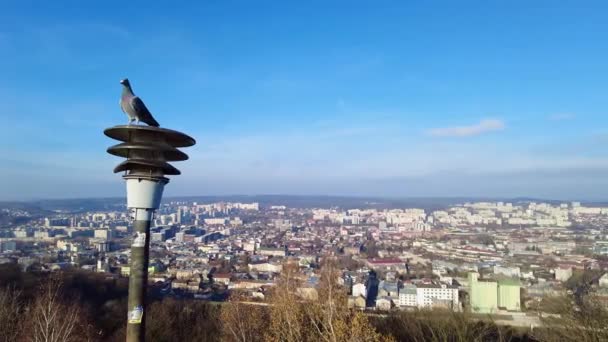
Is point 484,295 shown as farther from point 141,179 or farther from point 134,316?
point 141,179

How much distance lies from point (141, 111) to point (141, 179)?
15.6 inches

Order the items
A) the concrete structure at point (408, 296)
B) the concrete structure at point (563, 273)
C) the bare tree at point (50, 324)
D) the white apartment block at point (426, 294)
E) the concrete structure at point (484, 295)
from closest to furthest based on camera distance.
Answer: the bare tree at point (50, 324) < the concrete structure at point (484, 295) < the white apartment block at point (426, 294) < the concrete structure at point (408, 296) < the concrete structure at point (563, 273)

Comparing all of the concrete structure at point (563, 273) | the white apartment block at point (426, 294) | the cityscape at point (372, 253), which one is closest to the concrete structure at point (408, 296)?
the white apartment block at point (426, 294)

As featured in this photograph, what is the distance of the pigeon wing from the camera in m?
2.72

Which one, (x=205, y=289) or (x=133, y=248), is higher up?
(x=133, y=248)

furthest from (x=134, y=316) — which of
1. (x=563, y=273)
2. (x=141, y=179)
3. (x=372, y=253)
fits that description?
(x=372, y=253)

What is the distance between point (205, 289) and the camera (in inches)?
1070

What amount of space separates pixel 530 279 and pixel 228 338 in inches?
833

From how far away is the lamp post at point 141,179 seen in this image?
269cm

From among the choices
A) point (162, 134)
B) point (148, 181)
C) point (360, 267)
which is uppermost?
point (162, 134)

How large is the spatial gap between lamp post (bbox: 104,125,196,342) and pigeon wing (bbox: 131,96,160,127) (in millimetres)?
122

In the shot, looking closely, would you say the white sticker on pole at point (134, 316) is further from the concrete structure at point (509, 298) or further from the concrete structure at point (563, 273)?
the concrete structure at point (563, 273)

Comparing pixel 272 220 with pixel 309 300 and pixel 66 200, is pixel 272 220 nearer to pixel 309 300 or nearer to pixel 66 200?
pixel 66 200

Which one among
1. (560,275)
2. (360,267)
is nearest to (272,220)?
(360,267)
